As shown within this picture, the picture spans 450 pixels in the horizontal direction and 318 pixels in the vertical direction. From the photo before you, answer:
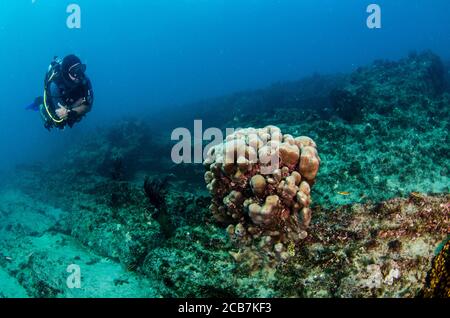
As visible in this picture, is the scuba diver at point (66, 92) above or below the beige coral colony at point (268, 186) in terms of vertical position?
above

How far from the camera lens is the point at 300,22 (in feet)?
515

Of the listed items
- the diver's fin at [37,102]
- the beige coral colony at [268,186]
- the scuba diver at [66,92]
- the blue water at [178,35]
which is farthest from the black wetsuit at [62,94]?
the blue water at [178,35]

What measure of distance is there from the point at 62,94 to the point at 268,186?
5.03m

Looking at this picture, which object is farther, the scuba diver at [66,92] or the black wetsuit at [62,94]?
the black wetsuit at [62,94]

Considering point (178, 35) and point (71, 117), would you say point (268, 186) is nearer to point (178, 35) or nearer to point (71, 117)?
point (71, 117)

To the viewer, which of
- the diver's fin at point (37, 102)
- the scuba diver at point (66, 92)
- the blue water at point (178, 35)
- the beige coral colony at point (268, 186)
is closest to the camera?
the beige coral colony at point (268, 186)

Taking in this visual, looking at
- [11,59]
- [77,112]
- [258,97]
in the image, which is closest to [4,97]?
[11,59]

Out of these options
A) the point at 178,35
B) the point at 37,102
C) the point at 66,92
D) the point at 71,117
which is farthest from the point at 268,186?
the point at 178,35

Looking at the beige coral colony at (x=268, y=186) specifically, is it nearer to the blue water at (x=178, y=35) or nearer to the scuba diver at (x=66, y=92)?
the scuba diver at (x=66, y=92)

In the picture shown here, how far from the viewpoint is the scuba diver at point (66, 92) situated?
6676mm

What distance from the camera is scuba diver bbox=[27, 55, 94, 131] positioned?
6.68 meters

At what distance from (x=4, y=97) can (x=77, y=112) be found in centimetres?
12987

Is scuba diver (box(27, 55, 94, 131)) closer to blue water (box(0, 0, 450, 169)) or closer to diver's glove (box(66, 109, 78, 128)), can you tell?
diver's glove (box(66, 109, 78, 128))

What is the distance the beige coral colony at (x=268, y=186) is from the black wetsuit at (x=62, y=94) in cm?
397
